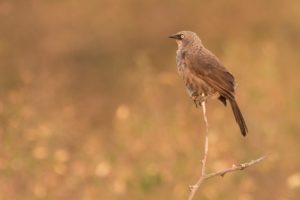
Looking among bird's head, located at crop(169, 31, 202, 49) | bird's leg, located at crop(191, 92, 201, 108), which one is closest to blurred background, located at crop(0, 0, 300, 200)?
bird's leg, located at crop(191, 92, 201, 108)

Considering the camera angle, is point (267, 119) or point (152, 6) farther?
point (152, 6)

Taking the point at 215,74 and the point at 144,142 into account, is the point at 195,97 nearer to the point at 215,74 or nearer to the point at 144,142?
the point at 215,74

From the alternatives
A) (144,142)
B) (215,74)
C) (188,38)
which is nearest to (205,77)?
(215,74)

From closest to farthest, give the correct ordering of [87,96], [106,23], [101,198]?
[101,198] < [87,96] < [106,23]

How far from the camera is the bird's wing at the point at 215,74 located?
5449mm

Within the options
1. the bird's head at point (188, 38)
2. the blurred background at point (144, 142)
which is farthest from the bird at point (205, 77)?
the blurred background at point (144, 142)

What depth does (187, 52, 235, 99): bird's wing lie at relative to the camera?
5449 millimetres

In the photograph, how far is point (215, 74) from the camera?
215 inches

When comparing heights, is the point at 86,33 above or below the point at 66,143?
below

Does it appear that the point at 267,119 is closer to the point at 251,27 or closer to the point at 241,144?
the point at 241,144

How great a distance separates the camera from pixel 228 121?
27.8 feet

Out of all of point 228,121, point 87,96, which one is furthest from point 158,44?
point 228,121

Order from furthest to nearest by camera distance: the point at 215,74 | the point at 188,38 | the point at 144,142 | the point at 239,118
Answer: the point at 144,142 < the point at 188,38 < the point at 215,74 < the point at 239,118

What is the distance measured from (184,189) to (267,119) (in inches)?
56.1
